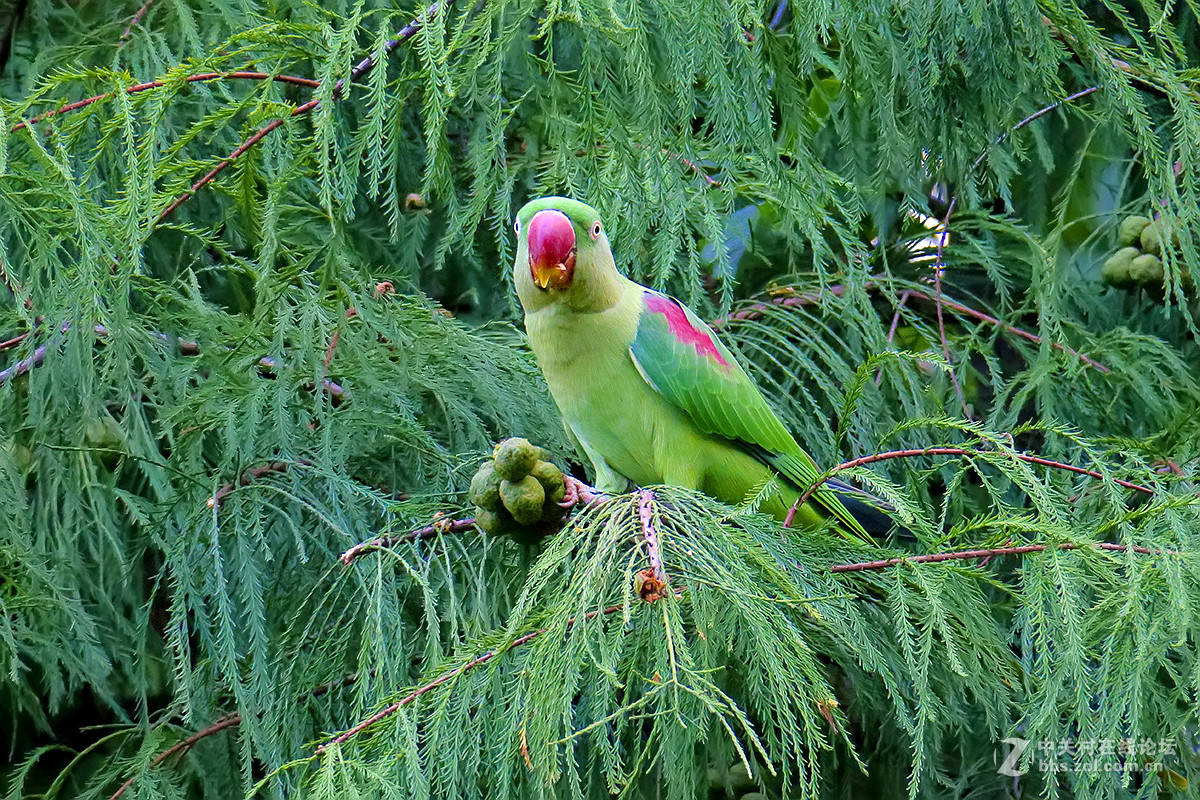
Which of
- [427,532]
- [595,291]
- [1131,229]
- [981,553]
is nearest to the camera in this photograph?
[981,553]

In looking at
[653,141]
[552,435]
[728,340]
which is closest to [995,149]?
[728,340]

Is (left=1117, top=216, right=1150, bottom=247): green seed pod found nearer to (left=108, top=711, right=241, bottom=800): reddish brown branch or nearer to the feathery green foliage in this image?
the feathery green foliage

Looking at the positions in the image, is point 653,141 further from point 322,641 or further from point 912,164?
point 322,641

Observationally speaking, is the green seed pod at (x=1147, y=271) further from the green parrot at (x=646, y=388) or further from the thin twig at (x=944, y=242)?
the green parrot at (x=646, y=388)

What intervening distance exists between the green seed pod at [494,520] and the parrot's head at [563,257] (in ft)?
1.79

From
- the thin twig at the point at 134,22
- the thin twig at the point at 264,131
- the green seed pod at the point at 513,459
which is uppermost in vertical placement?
the thin twig at the point at 134,22

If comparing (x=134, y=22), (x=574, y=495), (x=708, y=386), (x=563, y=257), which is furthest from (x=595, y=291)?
(x=134, y=22)

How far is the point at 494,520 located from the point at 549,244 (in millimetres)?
598

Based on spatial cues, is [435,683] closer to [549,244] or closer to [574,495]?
[574,495]

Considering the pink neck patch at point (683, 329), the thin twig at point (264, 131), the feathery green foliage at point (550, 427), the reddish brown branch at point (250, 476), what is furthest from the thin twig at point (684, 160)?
the reddish brown branch at point (250, 476)

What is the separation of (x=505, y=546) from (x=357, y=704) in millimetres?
480

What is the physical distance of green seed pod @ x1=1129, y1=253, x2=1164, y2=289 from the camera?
106 inches

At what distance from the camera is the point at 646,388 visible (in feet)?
7.28

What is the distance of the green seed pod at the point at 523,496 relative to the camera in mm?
1594
